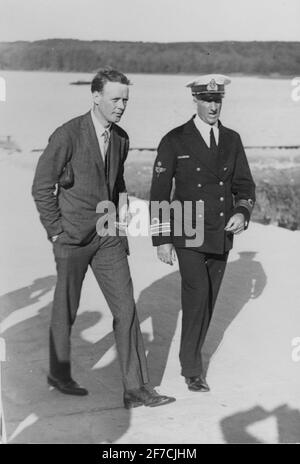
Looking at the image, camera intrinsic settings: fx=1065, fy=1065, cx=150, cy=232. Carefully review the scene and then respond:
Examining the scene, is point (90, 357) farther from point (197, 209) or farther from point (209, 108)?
point (209, 108)

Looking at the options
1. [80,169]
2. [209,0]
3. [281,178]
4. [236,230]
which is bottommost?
[281,178]

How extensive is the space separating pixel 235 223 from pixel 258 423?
1.16 meters

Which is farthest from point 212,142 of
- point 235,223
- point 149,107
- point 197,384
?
point 149,107

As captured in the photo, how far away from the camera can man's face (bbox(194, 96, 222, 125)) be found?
562 centimetres

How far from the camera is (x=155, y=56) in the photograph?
833cm

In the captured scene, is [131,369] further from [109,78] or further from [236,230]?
[109,78]

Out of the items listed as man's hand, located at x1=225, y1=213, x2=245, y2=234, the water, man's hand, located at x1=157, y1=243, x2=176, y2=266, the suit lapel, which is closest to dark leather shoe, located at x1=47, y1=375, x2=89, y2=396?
man's hand, located at x1=157, y1=243, x2=176, y2=266

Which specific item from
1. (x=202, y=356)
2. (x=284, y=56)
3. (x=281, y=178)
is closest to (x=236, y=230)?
(x=202, y=356)

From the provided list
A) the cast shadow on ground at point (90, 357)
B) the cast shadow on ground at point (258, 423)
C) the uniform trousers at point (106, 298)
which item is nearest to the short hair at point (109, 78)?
the uniform trousers at point (106, 298)

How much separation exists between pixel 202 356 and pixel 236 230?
0.87 m

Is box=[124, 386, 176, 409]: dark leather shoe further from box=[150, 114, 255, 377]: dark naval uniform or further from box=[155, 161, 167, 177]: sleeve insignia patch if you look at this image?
box=[155, 161, 167, 177]: sleeve insignia patch
